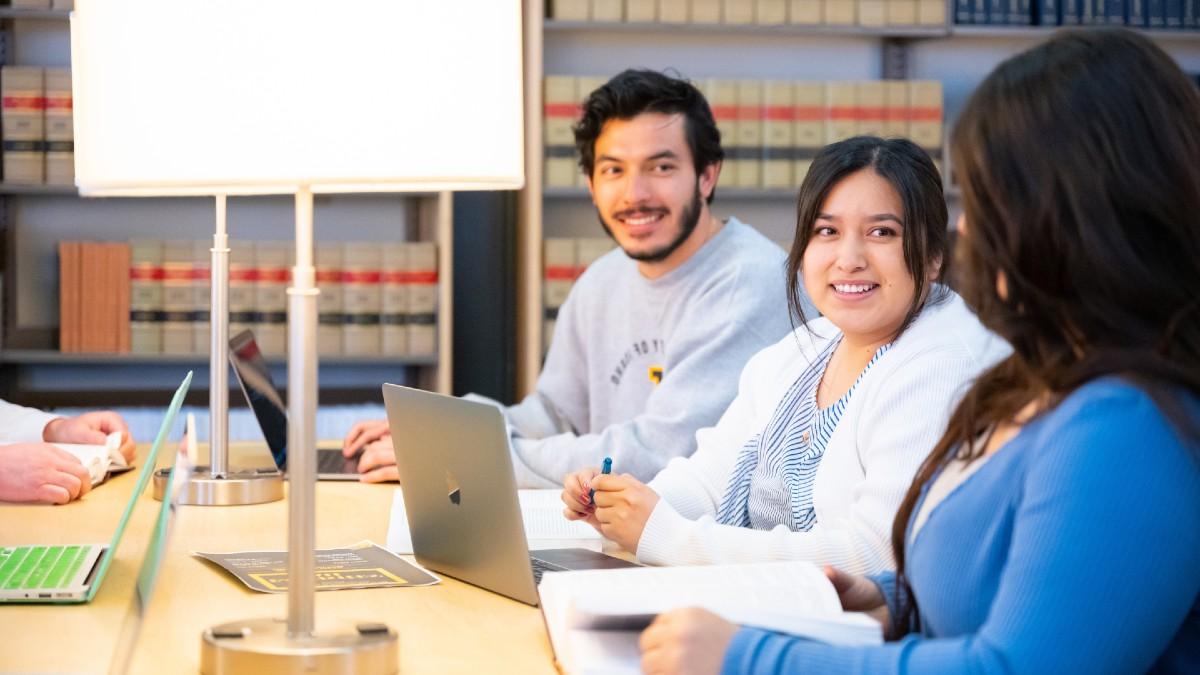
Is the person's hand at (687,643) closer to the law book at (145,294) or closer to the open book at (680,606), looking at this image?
the open book at (680,606)

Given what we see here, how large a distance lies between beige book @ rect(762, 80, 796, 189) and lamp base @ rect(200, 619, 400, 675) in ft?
9.08

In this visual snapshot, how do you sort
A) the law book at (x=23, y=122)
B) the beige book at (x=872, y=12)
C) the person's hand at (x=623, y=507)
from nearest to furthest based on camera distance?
the person's hand at (x=623, y=507), the law book at (x=23, y=122), the beige book at (x=872, y=12)

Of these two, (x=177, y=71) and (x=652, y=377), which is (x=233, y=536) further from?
(x=652, y=377)

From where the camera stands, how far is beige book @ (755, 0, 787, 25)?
12.3ft

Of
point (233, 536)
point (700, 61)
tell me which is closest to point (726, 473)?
point (233, 536)

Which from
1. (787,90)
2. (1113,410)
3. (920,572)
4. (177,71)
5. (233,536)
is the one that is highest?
(787,90)

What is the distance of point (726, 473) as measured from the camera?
1830 mm

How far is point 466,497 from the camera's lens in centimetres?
143

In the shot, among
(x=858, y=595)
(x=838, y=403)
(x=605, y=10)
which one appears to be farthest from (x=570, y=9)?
(x=858, y=595)

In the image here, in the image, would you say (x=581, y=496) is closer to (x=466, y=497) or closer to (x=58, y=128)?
(x=466, y=497)

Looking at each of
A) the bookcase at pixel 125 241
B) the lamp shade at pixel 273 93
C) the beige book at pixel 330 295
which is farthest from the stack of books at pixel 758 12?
the lamp shade at pixel 273 93

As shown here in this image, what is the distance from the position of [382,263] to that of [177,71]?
2.61 metres

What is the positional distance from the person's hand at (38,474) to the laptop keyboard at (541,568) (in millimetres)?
774

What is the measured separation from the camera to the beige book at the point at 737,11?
3730 millimetres
